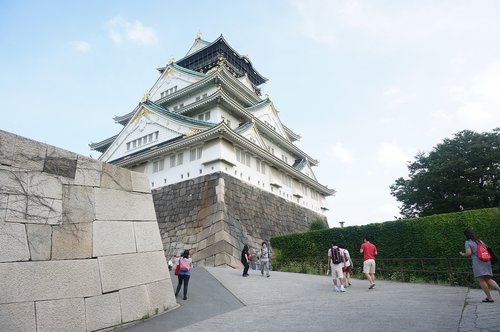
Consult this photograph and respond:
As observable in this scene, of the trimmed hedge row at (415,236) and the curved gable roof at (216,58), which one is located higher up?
the curved gable roof at (216,58)

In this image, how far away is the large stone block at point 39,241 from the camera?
5.21 m

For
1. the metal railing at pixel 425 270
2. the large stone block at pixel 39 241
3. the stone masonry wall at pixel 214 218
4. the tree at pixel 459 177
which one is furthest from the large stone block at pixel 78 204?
→ the tree at pixel 459 177

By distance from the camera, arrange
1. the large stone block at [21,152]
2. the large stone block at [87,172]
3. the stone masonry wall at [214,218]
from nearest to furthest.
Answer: the large stone block at [21,152]
the large stone block at [87,172]
the stone masonry wall at [214,218]

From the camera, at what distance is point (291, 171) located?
2655 cm

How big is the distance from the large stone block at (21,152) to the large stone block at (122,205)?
1189 millimetres

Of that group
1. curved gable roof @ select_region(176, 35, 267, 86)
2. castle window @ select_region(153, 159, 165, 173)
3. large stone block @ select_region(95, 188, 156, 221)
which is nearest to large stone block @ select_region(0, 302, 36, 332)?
large stone block @ select_region(95, 188, 156, 221)

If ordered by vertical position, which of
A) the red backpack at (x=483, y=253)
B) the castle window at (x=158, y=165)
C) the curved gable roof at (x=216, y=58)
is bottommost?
the red backpack at (x=483, y=253)

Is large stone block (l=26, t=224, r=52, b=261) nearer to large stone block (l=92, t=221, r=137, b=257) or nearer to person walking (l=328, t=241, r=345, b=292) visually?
large stone block (l=92, t=221, r=137, b=257)

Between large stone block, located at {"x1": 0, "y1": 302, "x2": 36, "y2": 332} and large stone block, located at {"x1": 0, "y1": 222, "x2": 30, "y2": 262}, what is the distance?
2.24ft

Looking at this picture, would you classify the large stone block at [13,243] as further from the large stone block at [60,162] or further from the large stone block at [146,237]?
the large stone block at [146,237]

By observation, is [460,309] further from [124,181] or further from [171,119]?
Answer: [171,119]

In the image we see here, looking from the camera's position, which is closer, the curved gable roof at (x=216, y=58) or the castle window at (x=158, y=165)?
the castle window at (x=158, y=165)

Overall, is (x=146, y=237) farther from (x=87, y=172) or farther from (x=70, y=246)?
(x=87, y=172)

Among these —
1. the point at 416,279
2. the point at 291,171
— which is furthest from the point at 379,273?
the point at 291,171
